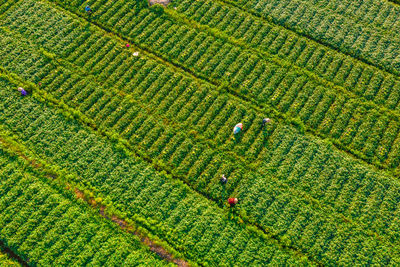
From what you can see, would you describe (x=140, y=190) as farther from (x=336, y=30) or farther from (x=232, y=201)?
(x=336, y=30)

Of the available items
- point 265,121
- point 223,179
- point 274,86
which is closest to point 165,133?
point 223,179

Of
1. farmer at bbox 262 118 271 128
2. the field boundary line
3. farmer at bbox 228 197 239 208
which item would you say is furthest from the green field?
farmer at bbox 262 118 271 128

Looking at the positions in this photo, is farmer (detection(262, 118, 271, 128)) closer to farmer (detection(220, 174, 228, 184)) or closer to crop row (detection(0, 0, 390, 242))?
crop row (detection(0, 0, 390, 242))

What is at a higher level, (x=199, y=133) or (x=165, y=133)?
(x=199, y=133)

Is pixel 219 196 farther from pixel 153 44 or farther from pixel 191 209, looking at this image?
pixel 153 44

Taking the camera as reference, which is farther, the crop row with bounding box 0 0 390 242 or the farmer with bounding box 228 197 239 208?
the crop row with bounding box 0 0 390 242
